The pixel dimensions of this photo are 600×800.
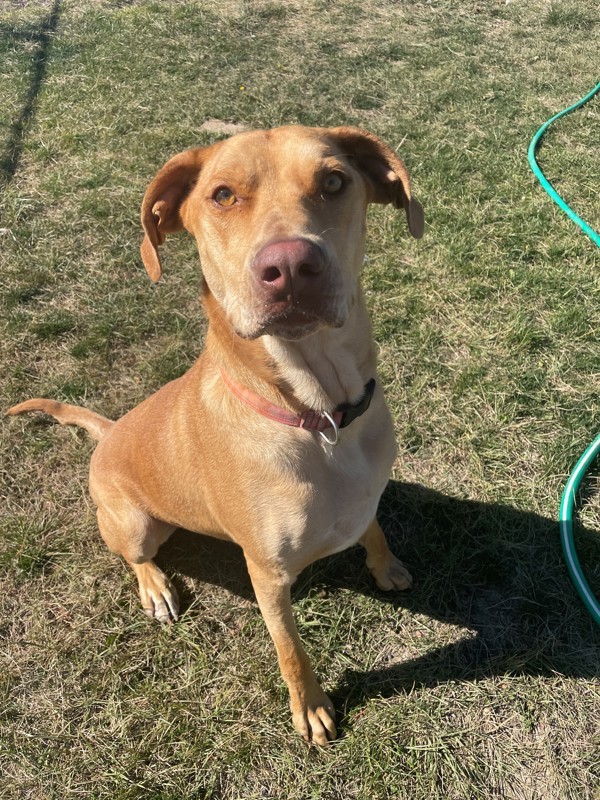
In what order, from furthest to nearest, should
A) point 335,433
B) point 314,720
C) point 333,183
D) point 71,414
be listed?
1. point 71,414
2. point 314,720
3. point 335,433
4. point 333,183

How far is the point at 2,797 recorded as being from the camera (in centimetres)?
299

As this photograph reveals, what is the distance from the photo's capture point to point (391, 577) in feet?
11.3

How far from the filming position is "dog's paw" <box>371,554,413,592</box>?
344cm

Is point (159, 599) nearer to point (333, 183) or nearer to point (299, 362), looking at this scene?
point (299, 362)

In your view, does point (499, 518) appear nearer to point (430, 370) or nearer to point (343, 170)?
point (430, 370)

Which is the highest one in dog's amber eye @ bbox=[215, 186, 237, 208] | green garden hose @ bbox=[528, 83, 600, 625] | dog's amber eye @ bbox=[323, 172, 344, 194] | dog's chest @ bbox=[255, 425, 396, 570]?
dog's amber eye @ bbox=[323, 172, 344, 194]

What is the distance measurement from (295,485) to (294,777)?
5.05ft

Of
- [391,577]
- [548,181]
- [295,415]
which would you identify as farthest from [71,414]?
[548,181]

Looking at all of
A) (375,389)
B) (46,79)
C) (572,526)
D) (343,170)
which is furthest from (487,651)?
(46,79)

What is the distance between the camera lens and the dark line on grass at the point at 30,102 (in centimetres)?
650

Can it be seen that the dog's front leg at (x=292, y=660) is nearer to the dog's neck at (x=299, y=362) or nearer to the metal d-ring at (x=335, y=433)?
the metal d-ring at (x=335, y=433)

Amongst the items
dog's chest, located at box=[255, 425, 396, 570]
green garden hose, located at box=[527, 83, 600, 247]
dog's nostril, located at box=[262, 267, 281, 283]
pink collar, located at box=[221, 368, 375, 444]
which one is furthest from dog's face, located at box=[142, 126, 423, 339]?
green garden hose, located at box=[527, 83, 600, 247]

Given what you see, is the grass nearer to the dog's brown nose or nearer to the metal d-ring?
the metal d-ring

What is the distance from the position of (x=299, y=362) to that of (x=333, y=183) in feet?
2.29
